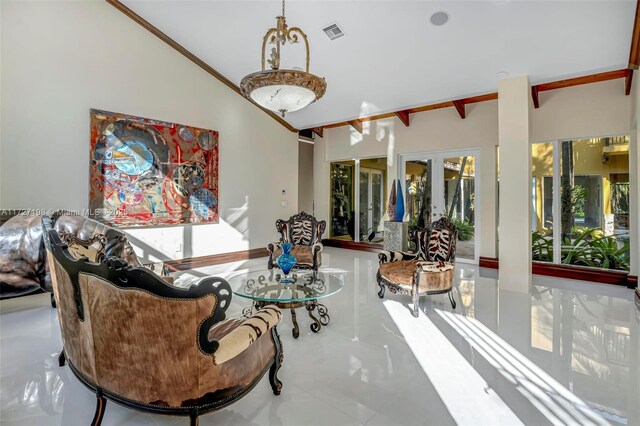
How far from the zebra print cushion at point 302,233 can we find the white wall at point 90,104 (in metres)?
1.66

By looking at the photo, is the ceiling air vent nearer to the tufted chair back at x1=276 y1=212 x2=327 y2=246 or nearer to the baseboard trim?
the tufted chair back at x1=276 y1=212 x2=327 y2=246

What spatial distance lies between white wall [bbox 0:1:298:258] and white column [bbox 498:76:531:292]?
4684mm

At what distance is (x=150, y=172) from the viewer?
5.41m

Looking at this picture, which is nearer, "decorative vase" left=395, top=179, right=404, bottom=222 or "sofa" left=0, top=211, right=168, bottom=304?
"sofa" left=0, top=211, right=168, bottom=304

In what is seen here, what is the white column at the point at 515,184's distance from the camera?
4.68m

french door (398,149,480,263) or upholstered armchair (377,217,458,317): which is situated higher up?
french door (398,149,480,263)

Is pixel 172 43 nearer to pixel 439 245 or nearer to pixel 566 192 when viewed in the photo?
pixel 439 245

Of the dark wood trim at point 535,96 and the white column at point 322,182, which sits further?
the white column at point 322,182

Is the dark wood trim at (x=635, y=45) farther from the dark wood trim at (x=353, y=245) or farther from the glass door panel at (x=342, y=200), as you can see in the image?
the glass door panel at (x=342, y=200)

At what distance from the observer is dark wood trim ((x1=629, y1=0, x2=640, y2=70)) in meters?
3.46

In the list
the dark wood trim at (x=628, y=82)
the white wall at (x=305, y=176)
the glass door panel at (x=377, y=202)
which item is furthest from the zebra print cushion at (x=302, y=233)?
the dark wood trim at (x=628, y=82)

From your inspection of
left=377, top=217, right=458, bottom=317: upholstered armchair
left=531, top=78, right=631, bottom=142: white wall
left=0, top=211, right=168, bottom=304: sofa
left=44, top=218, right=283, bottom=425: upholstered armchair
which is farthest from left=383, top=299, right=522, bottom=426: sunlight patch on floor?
left=531, top=78, right=631, bottom=142: white wall

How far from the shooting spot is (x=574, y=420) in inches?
75.2

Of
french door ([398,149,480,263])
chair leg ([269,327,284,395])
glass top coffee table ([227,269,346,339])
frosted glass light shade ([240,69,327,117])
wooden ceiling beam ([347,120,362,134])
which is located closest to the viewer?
chair leg ([269,327,284,395])
